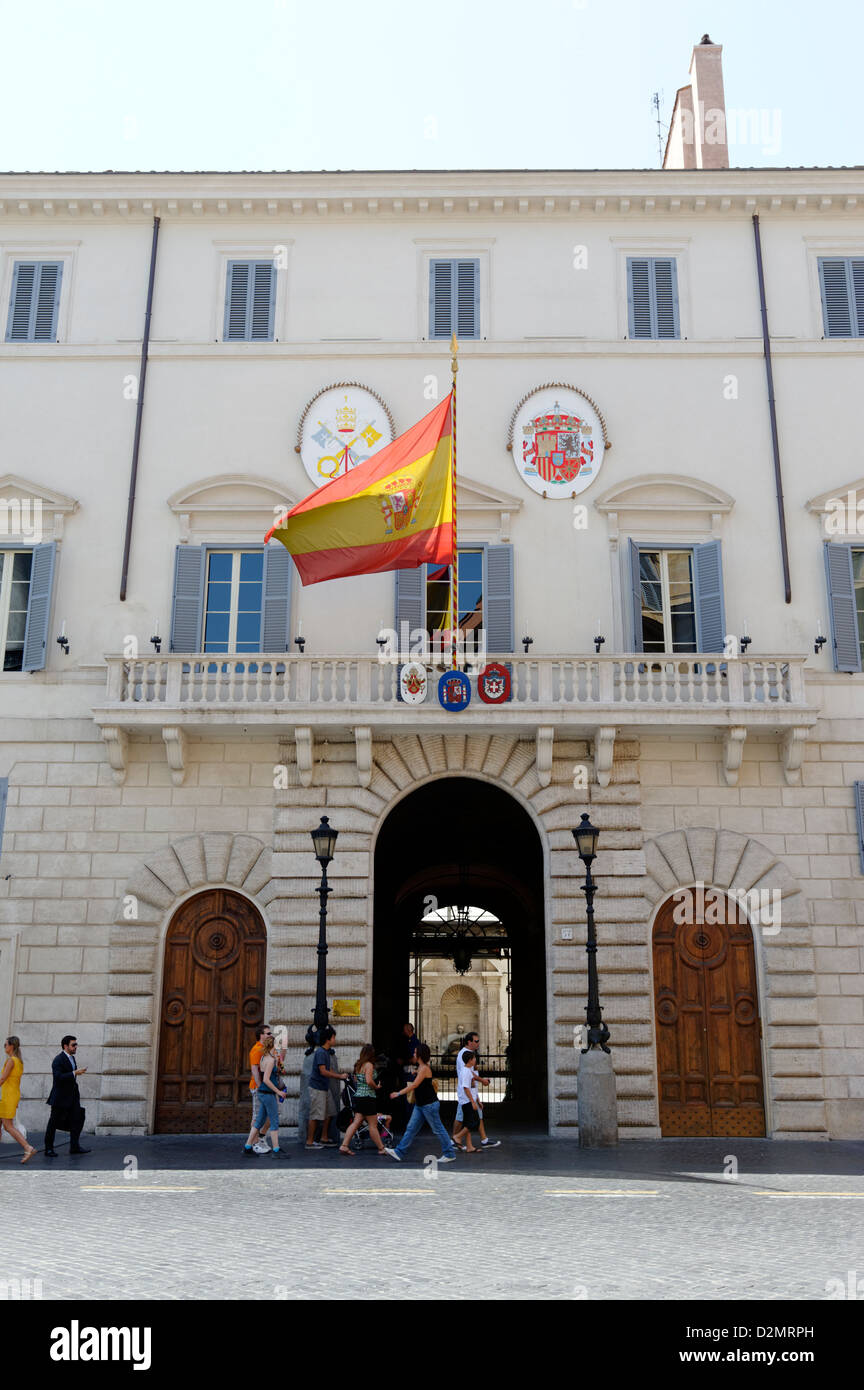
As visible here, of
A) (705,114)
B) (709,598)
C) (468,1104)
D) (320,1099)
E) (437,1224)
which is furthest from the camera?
(705,114)

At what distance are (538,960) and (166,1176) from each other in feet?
47.2

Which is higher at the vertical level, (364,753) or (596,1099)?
(364,753)

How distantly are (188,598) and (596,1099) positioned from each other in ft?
35.8

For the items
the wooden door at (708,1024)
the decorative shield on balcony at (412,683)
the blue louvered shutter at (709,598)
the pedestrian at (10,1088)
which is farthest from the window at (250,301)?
the pedestrian at (10,1088)

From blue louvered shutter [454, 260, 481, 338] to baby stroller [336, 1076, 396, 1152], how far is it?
13.8m

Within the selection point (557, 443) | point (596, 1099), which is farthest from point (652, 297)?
point (596, 1099)

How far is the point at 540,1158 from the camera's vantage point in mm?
16656

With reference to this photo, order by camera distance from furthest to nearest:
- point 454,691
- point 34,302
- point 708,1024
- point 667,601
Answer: point 34,302
point 667,601
point 454,691
point 708,1024

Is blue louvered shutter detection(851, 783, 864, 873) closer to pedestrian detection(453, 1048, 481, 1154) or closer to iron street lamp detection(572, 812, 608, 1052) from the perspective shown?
iron street lamp detection(572, 812, 608, 1052)

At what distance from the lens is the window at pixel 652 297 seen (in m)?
23.7

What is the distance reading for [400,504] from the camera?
1978cm

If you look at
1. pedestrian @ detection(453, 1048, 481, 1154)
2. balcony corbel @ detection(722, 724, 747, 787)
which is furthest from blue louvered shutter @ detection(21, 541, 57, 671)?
balcony corbel @ detection(722, 724, 747, 787)

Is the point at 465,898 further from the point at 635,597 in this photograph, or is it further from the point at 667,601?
the point at 635,597

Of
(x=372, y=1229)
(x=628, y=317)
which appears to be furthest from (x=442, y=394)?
(x=372, y=1229)
